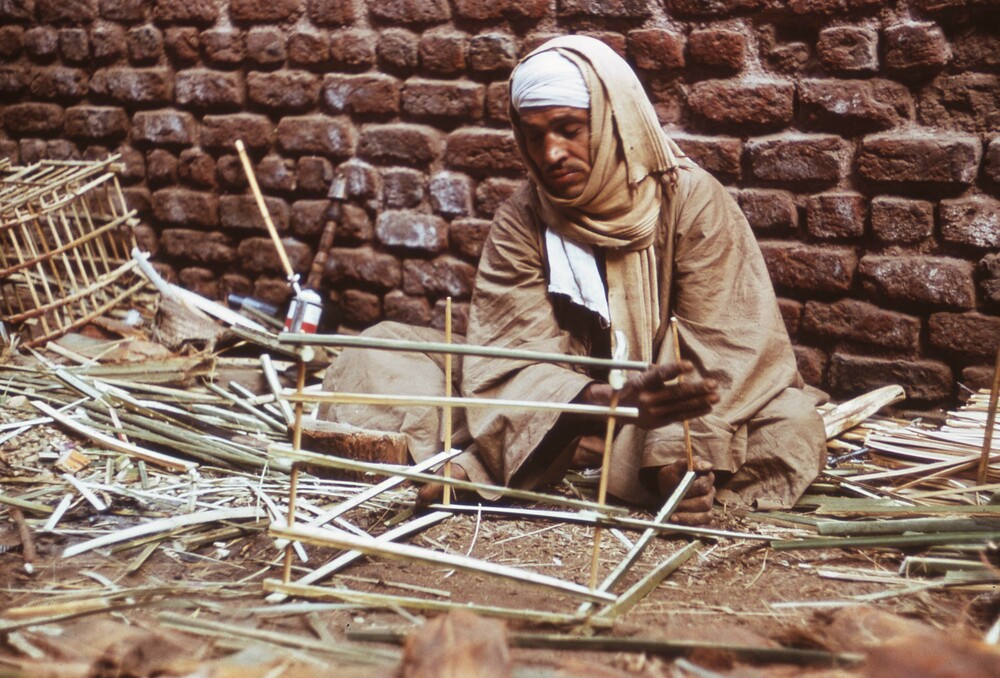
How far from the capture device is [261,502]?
236cm

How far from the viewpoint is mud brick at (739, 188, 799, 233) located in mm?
3000

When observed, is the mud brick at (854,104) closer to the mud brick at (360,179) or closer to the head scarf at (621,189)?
the head scarf at (621,189)

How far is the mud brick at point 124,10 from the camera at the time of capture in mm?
3947

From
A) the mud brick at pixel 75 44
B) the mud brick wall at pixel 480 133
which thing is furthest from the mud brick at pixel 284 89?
the mud brick at pixel 75 44

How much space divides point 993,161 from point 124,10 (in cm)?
353

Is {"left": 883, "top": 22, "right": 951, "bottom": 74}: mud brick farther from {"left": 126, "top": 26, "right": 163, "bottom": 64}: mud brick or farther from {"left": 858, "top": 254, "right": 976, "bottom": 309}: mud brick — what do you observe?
{"left": 126, "top": 26, "right": 163, "bottom": 64}: mud brick

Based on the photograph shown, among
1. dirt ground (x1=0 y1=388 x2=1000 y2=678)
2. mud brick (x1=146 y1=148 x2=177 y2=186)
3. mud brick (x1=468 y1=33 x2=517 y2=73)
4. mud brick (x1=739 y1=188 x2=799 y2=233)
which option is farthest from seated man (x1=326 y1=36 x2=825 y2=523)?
mud brick (x1=146 y1=148 x2=177 y2=186)

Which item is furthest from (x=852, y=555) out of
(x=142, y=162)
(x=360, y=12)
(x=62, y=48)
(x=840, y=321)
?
(x=62, y=48)

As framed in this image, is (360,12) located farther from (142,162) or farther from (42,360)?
(42,360)

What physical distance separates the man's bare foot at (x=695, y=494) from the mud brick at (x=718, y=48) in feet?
4.71

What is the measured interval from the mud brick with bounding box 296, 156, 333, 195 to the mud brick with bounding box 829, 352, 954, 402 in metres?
2.11

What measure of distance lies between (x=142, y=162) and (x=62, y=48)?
65 cm

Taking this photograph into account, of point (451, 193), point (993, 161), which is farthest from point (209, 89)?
point (993, 161)

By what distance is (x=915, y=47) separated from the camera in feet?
9.04
